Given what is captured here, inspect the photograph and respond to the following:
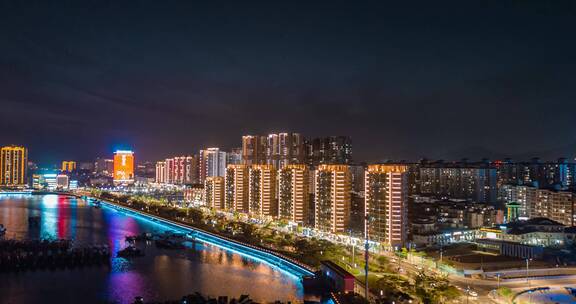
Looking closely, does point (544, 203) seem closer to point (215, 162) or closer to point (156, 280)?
point (156, 280)

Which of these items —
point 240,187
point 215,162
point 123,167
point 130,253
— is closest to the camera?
point 130,253

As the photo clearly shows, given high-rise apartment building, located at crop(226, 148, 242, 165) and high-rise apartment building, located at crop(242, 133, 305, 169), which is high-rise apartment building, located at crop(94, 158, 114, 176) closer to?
high-rise apartment building, located at crop(226, 148, 242, 165)

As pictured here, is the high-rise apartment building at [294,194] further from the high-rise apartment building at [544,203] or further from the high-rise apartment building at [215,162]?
the high-rise apartment building at [215,162]

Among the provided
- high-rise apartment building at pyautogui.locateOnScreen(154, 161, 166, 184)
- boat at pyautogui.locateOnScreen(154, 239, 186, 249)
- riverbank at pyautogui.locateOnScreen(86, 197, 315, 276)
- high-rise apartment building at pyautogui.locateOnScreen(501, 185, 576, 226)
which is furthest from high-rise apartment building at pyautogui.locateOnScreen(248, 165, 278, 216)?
high-rise apartment building at pyautogui.locateOnScreen(154, 161, 166, 184)

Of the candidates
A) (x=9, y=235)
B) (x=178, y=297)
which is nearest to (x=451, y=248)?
(x=178, y=297)

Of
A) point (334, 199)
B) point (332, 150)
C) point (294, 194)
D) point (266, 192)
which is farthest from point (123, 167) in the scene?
point (334, 199)

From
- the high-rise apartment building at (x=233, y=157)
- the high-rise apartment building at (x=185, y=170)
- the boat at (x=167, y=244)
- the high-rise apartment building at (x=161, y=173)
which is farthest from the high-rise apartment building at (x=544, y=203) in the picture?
the high-rise apartment building at (x=161, y=173)

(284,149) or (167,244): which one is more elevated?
(284,149)
